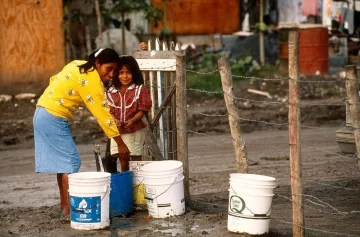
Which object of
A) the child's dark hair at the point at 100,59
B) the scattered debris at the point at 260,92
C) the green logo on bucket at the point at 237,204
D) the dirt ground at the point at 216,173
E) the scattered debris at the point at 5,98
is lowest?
the dirt ground at the point at 216,173

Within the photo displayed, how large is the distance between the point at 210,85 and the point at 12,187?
311 inches

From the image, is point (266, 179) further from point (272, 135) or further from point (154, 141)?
point (272, 135)

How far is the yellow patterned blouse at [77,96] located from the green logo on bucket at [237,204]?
4.37 feet

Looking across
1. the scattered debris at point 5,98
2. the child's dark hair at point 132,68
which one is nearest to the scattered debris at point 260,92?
the scattered debris at point 5,98

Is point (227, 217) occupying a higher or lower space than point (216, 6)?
lower

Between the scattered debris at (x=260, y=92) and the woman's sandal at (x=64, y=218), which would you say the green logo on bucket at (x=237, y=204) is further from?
the scattered debris at (x=260, y=92)

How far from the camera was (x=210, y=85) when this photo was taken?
18062mm

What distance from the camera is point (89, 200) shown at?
790 cm

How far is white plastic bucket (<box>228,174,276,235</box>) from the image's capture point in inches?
292

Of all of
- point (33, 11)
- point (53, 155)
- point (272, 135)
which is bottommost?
point (272, 135)

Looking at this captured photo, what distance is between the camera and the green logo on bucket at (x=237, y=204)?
24.6 feet

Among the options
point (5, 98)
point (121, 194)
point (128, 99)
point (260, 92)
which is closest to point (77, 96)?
point (128, 99)

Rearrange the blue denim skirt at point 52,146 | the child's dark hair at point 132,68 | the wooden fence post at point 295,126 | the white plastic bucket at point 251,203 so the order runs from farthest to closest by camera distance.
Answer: the child's dark hair at point 132,68
the blue denim skirt at point 52,146
the white plastic bucket at point 251,203
the wooden fence post at point 295,126

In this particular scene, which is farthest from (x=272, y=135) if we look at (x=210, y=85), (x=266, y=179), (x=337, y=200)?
(x=266, y=179)
